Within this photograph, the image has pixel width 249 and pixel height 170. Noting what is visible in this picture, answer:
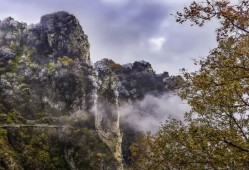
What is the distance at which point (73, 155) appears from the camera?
392 ft

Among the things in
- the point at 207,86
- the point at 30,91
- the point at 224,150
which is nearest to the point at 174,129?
the point at 224,150

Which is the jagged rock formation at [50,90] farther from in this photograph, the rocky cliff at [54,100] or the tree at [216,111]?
the tree at [216,111]

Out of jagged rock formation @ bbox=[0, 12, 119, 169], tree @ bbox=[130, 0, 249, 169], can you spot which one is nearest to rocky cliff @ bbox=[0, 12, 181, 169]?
jagged rock formation @ bbox=[0, 12, 119, 169]

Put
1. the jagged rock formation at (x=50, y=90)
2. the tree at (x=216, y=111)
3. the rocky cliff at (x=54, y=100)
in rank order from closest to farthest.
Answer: the tree at (x=216, y=111)
the rocky cliff at (x=54, y=100)
the jagged rock formation at (x=50, y=90)

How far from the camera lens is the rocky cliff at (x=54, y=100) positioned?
111250 millimetres

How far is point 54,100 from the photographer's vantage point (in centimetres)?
13025

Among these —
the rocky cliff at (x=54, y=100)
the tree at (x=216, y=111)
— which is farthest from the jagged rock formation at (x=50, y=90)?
the tree at (x=216, y=111)

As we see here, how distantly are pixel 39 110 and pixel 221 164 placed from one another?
109899 millimetres

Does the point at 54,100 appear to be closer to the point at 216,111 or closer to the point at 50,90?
the point at 50,90

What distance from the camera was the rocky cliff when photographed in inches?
4380

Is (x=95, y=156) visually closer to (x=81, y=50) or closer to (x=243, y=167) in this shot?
(x=81, y=50)

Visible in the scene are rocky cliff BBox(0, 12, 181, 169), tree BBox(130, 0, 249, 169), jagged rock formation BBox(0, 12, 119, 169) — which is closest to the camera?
tree BBox(130, 0, 249, 169)

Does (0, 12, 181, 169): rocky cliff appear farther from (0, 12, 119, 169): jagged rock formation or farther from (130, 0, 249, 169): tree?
(130, 0, 249, 169): tree

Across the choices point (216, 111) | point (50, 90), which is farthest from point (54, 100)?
point (216, 111)
